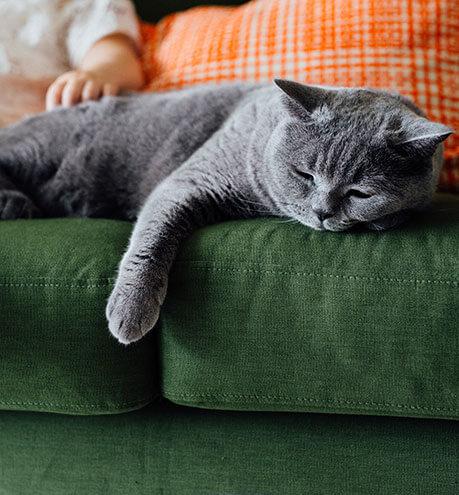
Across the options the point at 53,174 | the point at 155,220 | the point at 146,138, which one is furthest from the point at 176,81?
the point at 155,220

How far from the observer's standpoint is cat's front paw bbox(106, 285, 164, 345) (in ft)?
3.05

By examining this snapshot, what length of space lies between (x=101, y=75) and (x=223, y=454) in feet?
3.53

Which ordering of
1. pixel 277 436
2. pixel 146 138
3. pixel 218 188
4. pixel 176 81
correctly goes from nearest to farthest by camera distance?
pixel 277 436 → pixel 218 188 → pixel 146 138 → pixel 176 81

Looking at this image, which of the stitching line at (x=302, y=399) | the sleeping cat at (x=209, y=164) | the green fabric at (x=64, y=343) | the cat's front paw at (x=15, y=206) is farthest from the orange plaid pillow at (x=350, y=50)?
the green fabric at (x=64, y=343)

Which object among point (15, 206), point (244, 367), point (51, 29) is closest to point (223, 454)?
point (244, 367)

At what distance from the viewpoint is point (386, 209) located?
1.00 m

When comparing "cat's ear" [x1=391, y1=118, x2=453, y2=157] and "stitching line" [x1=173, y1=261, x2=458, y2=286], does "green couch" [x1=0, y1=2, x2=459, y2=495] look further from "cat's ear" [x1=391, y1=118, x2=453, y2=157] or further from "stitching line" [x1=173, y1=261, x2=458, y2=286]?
"cat's ear" [x1=391, y1=118, x2=453, y2=157]

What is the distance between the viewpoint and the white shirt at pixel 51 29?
1804 millimetres

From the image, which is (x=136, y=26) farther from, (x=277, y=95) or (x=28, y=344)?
(x=28, y=344)

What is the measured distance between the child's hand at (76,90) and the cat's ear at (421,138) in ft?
2.84

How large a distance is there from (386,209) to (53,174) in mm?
841

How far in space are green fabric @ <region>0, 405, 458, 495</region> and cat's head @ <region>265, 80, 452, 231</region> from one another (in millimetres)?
353

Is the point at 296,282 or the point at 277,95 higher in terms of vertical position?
the point at 277,95

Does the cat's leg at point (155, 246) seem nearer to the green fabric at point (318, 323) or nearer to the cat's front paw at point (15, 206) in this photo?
the green fabric at point (318, 323)
